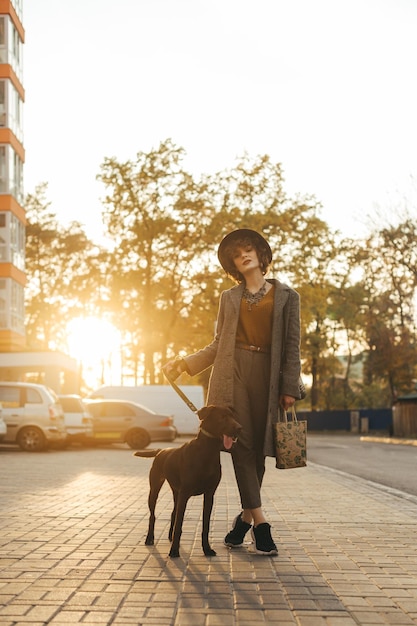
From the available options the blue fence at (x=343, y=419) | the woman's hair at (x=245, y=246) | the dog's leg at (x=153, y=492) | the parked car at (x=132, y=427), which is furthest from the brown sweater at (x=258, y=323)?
the blue fence at (x=343, y=419)

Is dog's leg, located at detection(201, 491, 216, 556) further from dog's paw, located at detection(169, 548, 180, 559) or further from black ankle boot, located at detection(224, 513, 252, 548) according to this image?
black ankle boot, located at detection(224, 513, 252, 548)

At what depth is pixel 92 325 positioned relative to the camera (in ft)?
177

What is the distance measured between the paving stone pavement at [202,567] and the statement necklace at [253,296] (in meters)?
1.65

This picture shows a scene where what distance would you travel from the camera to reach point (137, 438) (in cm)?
3044

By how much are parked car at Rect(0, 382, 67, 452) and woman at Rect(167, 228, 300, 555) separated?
19.1 m

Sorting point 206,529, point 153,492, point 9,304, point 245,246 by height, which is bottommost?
point 206,529

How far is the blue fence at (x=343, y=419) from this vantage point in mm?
68188

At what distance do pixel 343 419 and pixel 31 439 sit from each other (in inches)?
1794

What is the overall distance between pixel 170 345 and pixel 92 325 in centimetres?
940

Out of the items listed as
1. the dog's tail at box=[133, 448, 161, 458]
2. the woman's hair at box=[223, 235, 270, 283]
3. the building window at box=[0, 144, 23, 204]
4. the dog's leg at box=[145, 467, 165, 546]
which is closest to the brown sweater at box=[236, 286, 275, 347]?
the woman's hair at box=[223, 235, 270, 283]

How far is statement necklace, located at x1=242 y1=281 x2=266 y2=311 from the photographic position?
7.32m

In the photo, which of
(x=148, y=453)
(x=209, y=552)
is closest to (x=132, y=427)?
(x=148, y=453)

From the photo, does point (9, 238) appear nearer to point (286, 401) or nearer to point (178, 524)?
point (286, 401)

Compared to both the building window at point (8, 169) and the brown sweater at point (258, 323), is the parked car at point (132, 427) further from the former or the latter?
the brown sweater at point (258, 323)
